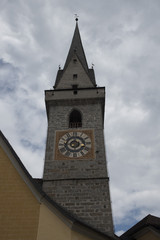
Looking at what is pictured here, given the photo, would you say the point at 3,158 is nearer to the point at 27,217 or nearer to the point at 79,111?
the point at 27,217

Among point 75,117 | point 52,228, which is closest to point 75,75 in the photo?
point 75,117

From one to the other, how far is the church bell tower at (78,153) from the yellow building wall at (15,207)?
398cm

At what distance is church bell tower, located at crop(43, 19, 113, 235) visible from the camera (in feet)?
38.0

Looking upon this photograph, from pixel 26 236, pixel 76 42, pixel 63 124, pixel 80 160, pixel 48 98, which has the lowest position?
pixel 26 236

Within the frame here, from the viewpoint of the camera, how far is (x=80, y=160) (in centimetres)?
1323

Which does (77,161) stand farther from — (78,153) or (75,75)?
(75,75)

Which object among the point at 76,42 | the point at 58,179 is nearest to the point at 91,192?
the point at 58,179

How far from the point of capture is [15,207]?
25.8 ft

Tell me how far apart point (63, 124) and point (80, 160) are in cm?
288

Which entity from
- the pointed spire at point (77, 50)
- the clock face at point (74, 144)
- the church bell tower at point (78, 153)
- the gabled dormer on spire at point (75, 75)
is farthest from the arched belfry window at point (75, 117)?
the pointed spire at point (77, 50)

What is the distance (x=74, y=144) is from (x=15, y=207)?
254 inches

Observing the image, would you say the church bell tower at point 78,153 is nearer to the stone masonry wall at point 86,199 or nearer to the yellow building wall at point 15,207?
→ the stone masonry wall at point 86,199

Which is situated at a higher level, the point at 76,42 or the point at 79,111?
the point at 76,42

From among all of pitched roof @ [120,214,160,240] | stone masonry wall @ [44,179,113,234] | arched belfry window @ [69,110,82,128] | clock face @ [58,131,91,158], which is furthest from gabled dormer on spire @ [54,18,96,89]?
pitched roof @ [120,214,160,240]
